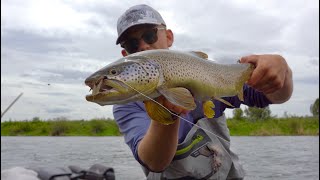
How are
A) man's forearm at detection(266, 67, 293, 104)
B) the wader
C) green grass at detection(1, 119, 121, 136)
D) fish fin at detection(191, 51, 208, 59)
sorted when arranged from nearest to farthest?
1. fish fin at detection(191, 51, 208, 59)
2. man's forearm at detection(266, 67, 293, 104)
3. the wader
4. green grass at detection(1, 119, 121, 136)

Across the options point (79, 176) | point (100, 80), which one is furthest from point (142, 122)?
point (79, 176)

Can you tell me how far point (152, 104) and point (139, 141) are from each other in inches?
36.4

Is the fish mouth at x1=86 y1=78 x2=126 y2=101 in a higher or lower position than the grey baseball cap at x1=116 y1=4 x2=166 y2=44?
lower

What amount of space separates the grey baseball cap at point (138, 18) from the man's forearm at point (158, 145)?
0.98 m

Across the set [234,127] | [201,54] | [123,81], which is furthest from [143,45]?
[234,127]

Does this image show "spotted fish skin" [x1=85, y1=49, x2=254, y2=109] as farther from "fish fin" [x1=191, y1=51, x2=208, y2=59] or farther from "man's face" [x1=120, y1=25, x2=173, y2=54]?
"man's face" [x1=120, y1=25, x2=173, y2=54]

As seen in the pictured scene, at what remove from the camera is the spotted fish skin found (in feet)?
6.45

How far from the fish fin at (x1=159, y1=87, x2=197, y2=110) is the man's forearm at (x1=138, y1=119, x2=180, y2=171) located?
40cm

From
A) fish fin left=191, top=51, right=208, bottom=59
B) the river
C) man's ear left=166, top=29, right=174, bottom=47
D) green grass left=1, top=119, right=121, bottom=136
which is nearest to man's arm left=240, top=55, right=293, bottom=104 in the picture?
fish fin left=191, top=51, right=208, bottom=59

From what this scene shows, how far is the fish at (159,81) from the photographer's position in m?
1.97

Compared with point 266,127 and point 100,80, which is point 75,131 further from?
point 100,80

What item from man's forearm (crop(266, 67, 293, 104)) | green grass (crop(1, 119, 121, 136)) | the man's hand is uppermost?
the man's hand

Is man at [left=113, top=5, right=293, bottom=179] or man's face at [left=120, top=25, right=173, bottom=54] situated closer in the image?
man at [left=113, top=5, right=293, bottom=179]

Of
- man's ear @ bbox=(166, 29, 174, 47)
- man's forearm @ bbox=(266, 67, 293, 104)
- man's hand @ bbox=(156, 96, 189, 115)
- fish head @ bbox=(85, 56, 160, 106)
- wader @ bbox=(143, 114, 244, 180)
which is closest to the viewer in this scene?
fish head @ bbox=(85, 56, 160, 106)
